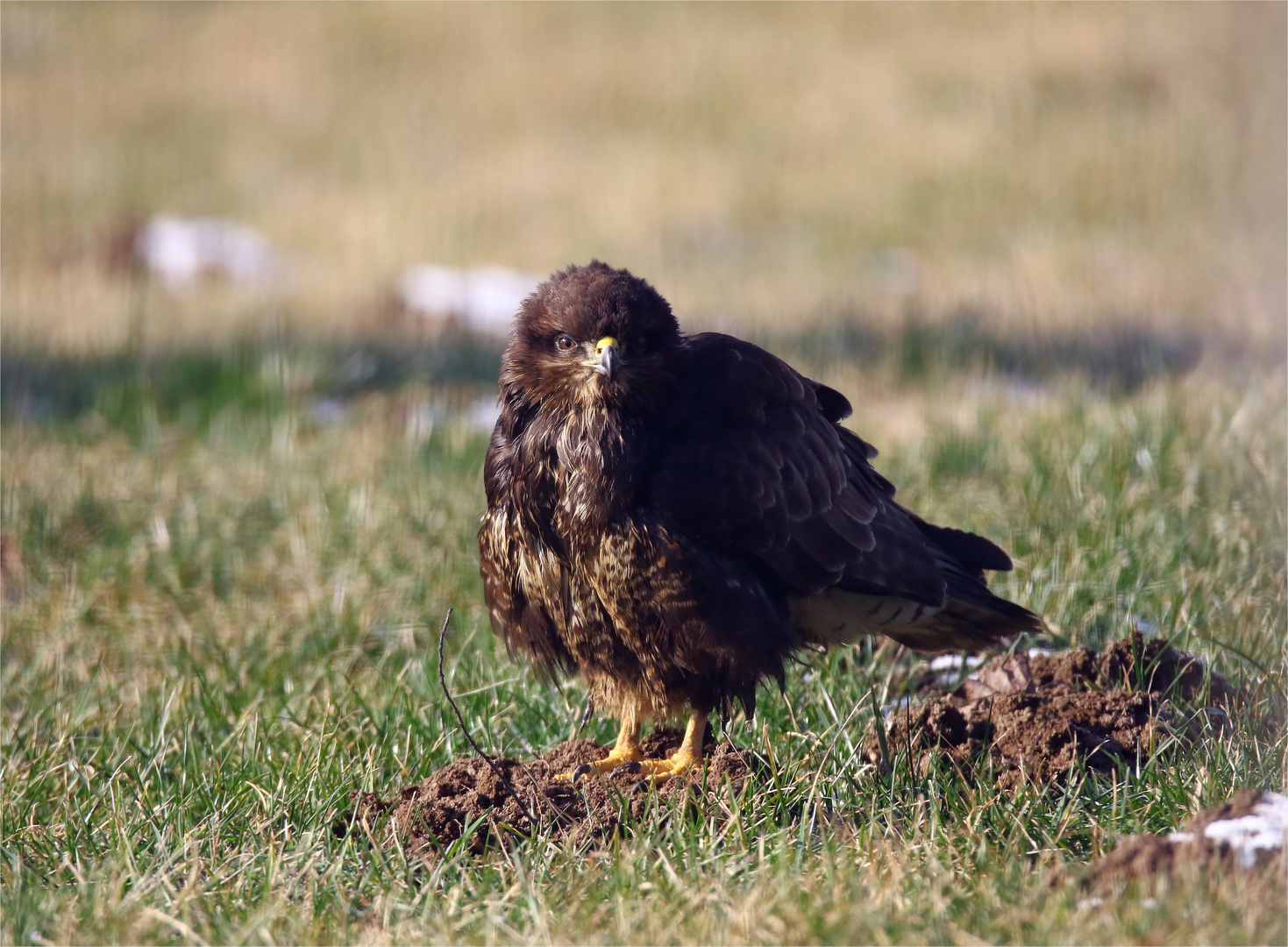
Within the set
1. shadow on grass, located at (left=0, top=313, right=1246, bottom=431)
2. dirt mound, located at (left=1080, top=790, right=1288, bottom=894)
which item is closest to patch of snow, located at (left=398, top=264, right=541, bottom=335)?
shadow on grass, located at (left=0, top=313, right=1246, bottom=431)

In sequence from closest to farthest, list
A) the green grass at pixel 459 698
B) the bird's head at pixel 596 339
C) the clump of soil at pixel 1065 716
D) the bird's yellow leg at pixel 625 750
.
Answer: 1. the green grass at pixel 459 698
2. the clump of soil at pixel 1065 716
3. the bird's head at pixel 596 339
4. the bird's yellow leg at pixel 625 750

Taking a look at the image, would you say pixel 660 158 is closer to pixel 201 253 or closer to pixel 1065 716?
pixel 201 253

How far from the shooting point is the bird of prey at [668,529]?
3355mm

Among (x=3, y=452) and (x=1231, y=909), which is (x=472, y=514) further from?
(x=1231, y=909)

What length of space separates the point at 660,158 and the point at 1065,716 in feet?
37.5

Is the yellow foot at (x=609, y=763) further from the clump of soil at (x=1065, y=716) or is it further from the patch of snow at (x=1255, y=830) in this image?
the patch of snow at (x=1255, y=830)

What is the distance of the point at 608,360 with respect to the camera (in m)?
3.33

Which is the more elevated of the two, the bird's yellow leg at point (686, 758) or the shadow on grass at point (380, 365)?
the shadow on grass at point (380, 365)

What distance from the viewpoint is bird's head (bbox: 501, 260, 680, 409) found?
11.3ft

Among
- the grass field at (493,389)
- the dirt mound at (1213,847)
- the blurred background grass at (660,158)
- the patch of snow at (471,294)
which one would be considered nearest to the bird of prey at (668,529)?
the grass field at (493,389)

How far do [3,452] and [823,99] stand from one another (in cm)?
1054

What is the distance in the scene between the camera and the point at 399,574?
4984mm

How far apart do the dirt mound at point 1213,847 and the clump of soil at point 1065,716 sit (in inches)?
22.4

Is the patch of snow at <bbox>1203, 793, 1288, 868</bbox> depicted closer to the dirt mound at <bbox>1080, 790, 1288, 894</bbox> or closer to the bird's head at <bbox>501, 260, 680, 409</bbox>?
the dirt mound at <bbox>1080, 790, 1288, 894</bbox>
